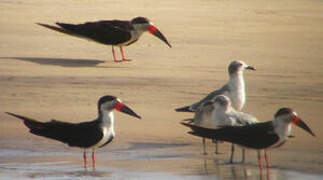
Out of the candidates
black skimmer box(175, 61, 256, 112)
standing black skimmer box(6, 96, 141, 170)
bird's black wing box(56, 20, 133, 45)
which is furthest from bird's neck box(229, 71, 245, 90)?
bird's black wing box(56, 20, 133, 45)

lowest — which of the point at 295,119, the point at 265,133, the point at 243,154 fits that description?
the point at 243,154

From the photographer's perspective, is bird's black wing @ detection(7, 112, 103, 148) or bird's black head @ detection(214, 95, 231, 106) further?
bird's black head @ detection(214, 95, 231, 106)

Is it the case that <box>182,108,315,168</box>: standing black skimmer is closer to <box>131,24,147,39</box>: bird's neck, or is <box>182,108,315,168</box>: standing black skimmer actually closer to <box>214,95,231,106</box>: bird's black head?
<box>214,95,231,106</box>: bird's black head

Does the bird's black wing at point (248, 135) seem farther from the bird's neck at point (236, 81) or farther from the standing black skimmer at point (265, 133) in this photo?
the bird's neck at point (236, 81)

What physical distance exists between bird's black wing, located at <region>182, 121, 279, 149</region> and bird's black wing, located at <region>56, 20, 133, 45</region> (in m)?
6.80

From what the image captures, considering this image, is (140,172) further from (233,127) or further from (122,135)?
(122,135)

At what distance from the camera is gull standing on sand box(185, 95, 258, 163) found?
1020 centimetres

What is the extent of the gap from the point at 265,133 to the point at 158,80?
5.46 meters

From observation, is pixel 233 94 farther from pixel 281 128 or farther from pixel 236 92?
pixel 281 128

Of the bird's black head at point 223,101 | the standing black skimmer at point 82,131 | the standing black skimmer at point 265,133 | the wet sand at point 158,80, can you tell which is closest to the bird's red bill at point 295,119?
the standing black skimmer at point 265,133

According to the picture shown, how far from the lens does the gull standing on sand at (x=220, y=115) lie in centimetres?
1020

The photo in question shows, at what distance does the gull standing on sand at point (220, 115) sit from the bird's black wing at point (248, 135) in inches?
22.3

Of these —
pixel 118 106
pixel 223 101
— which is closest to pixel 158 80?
pixel 223 101

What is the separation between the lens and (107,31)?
16.3 m
